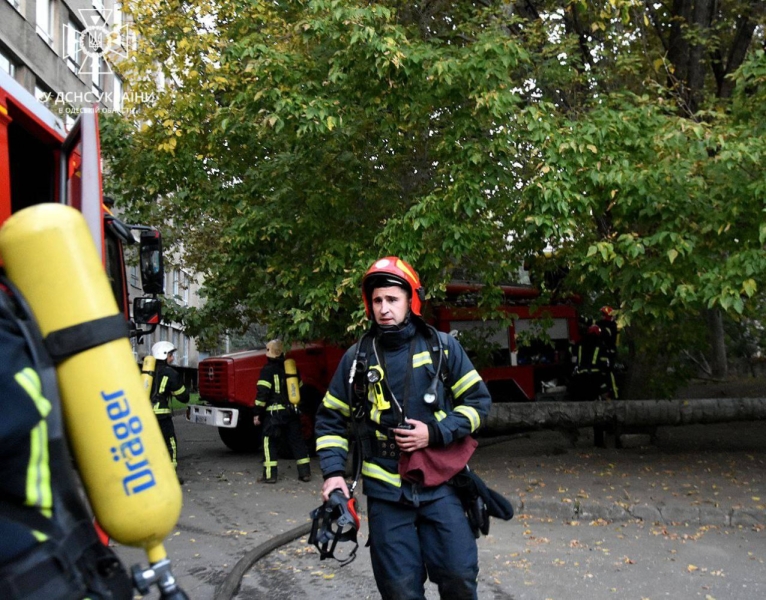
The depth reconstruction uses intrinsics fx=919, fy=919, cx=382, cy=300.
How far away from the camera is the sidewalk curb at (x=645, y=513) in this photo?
27.1ft

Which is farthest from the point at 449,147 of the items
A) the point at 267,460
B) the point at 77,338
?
the point at 77,338

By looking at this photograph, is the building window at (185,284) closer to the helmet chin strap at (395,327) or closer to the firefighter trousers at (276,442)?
the firefighter trousers at (276,442)

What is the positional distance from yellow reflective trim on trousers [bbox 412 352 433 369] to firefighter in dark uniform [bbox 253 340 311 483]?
780 cm

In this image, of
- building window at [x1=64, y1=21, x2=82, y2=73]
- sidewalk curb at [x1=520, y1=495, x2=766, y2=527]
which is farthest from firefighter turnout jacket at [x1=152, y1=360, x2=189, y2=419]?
building window at [x1=64, y1=21, x2=82, y2=73]

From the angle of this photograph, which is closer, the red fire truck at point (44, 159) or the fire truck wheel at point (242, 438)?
the red fire truck at point (44, 159)

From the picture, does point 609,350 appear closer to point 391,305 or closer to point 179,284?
point 391,305

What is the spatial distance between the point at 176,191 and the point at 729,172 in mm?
7861

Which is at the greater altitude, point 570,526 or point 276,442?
point 276,442

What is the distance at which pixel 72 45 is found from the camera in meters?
31.0

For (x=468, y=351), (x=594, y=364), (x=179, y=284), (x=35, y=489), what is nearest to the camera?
(x=35, y=489)

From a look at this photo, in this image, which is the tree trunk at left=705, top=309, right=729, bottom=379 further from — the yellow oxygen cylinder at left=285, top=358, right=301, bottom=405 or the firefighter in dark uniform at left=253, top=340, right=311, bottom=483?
the firefighter in dark uniform at left=253, top=340, right=311, bottom=483

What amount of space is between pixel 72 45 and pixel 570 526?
91.0 ft

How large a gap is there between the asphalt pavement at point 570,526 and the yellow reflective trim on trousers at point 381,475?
7.62ft

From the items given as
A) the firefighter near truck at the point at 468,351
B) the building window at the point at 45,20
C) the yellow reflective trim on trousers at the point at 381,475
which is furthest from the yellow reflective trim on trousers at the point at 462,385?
the building window at the point at 45,20
